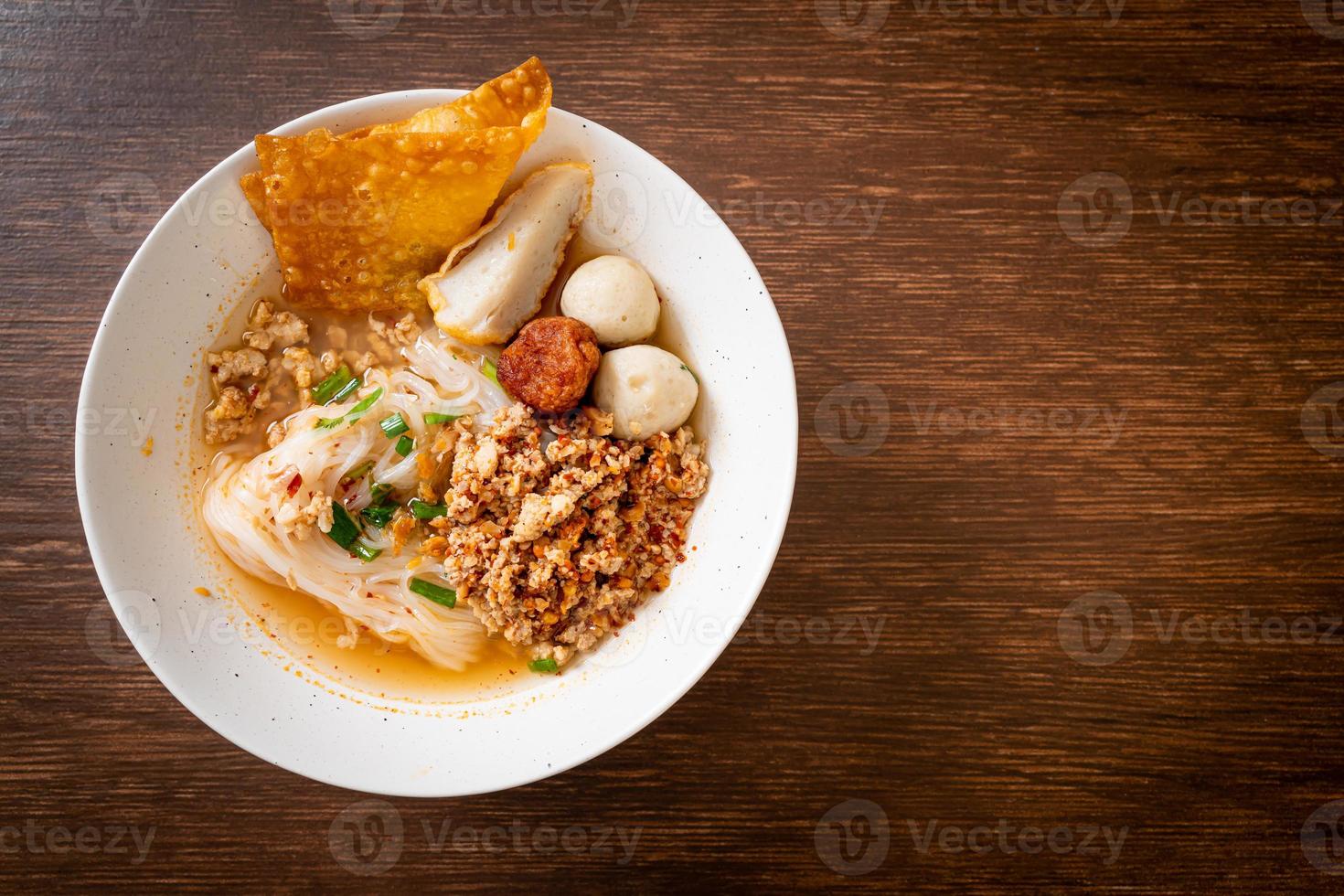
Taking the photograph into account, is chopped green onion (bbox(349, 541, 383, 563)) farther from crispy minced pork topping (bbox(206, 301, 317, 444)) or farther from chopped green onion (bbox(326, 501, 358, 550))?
crispy minced pork topping (bbox(206, 301, 317, 444))

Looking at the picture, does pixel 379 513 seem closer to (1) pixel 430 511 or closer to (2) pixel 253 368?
(1) pixel 430 511

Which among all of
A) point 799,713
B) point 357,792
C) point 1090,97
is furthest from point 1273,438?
point 357,792

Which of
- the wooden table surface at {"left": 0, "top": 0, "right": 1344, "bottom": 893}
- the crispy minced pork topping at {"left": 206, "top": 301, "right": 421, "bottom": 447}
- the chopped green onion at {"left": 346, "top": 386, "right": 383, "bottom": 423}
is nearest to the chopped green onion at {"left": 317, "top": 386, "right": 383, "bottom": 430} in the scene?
the chopped green onion at {"left": 346, "top": 386, "right": 383, "bottom": 423}

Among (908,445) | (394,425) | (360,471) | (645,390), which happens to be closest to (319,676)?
(360,471)

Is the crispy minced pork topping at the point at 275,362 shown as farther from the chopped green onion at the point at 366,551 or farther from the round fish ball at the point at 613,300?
the round fish ball at the point at 613,300

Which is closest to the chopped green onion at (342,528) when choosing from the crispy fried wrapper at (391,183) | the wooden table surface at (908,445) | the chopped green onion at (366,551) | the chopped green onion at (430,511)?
the chopped green onion at (366,551)

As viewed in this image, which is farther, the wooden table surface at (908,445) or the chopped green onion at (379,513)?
the wooden table surface at (908,445)
